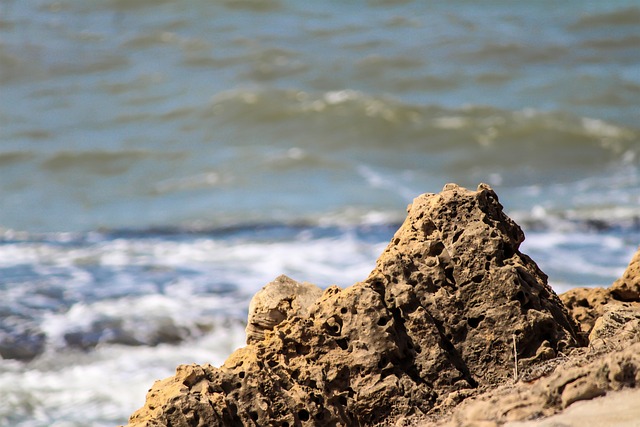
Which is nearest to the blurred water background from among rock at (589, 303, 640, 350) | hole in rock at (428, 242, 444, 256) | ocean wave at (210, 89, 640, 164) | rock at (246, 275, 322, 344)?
ocean wave at (210, 89, 640, 164)

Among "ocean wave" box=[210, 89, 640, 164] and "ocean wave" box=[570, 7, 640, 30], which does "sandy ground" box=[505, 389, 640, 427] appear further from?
"ocean wave" box=[570, 7, 640, 30]

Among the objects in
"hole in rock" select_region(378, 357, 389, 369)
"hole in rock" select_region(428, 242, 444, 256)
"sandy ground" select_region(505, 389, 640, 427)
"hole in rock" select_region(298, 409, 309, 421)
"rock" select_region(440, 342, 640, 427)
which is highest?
"hole in rock" select_region(428, 242, 444, 256)

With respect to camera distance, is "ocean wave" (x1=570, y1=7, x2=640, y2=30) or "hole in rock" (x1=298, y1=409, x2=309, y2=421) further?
"ocean wave" (x1=570, y1=7, x2=640, y2=30)

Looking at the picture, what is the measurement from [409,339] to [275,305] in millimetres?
509

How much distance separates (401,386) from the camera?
3.00 metres

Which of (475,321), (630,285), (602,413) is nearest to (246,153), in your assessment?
(630,285)

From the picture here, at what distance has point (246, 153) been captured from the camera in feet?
44.1

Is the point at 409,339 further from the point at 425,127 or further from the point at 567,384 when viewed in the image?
the point at 425,127

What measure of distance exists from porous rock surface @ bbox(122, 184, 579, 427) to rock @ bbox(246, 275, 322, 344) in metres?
0.15

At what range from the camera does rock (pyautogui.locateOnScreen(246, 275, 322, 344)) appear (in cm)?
335

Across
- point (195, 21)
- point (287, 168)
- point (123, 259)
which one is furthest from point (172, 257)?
point (195, 21)

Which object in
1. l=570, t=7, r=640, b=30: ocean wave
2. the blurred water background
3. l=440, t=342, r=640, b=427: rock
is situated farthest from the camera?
l=570, t=7, r=640, b=30: ocean wave

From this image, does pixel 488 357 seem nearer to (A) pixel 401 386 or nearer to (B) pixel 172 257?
(A) pixel 401 386

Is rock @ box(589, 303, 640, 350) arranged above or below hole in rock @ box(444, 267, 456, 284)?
below
